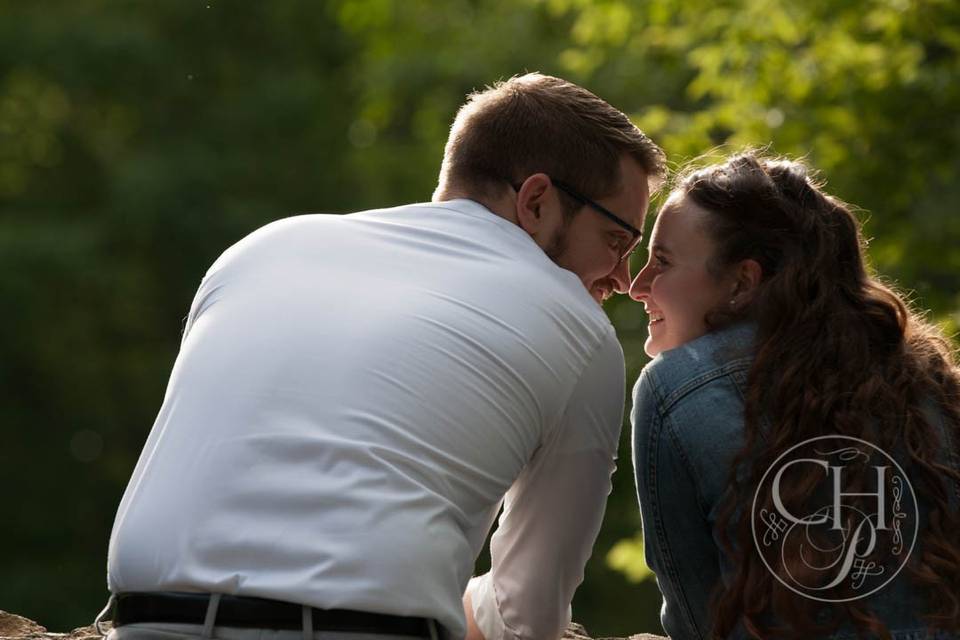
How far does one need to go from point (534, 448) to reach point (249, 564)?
0.66 meters

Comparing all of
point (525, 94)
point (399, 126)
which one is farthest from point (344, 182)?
point (525, 94)

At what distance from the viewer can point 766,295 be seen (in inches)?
117

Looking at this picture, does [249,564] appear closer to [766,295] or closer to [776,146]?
[766,295]

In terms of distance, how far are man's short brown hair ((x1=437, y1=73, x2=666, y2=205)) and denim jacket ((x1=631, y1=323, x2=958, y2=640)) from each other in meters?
0.46

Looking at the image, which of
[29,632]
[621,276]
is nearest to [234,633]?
[621,276]

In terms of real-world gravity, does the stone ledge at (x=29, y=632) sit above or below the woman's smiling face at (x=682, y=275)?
below

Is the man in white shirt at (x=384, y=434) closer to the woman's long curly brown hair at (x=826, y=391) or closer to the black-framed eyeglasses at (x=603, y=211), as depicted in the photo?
the black-framed eyeglasses at (x=603, y=211)

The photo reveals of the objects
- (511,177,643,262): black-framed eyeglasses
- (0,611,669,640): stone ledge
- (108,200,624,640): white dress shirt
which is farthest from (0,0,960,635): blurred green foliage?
(108,200,624,640): white dress shirt

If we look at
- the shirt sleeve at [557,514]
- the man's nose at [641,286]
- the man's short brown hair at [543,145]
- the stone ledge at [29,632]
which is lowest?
the stone ledge at [29,632]

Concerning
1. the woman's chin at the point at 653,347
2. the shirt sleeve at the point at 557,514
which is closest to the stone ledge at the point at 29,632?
the woman's chin at the point at 653,347

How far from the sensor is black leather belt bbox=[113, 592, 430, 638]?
7.67 ft

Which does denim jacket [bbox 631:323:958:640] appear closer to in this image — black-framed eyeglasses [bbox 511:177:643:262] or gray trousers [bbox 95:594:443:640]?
black-framed eyeglasses [bbox 511:177:643:262]

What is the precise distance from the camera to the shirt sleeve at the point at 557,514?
9.29ft

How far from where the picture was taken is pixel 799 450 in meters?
2.74
